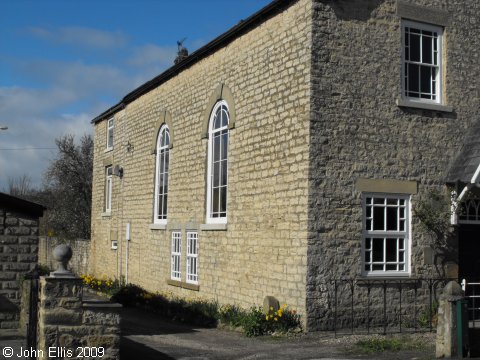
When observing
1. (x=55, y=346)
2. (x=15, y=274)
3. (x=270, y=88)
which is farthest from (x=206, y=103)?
(x=55, y=346)

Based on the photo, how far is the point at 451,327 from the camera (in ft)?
32.8

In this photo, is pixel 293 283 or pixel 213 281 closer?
pixel 293 283

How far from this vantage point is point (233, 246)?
15.1 m

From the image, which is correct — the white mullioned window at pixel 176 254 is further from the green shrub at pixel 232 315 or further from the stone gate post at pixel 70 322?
the stone gate post at pixel 70 322

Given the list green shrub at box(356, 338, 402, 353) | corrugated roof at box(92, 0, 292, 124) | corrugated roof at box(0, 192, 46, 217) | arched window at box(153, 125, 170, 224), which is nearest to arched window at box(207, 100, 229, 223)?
corrugated roof at box(92, 0, 292, 124)

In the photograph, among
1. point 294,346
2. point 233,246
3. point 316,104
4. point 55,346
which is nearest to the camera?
point 55,346

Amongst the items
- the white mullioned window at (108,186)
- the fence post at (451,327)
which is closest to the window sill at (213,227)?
the fence post at (451,327)

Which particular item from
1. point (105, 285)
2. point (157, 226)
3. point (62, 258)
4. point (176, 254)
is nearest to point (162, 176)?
point (157, 226)

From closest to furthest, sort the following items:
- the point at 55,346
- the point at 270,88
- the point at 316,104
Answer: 1. the point at 55,346
2. the point at 316,104
3. the point at 270,88

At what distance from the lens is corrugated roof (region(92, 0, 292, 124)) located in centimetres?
1404

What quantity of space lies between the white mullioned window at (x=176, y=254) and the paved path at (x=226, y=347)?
4.13 metres

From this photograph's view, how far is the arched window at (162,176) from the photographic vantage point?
19703 millimetres

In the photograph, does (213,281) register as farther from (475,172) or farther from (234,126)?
(475,172)

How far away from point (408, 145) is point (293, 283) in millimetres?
3598
